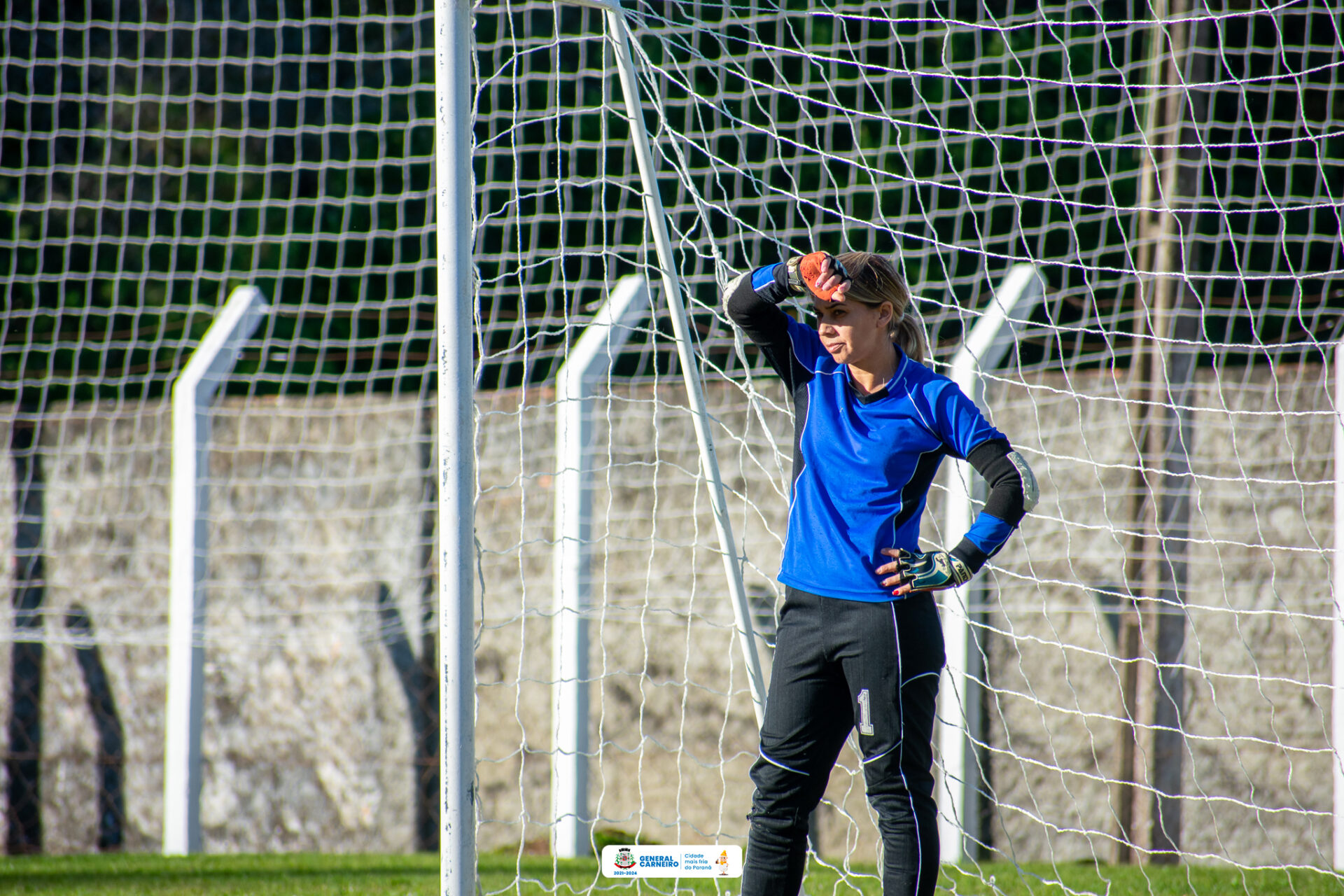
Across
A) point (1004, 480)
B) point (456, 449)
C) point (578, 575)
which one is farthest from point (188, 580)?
point (1004, 480)

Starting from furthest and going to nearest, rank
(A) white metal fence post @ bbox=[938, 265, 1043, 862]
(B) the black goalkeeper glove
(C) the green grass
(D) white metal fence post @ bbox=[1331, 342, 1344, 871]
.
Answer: (A) white metal fence post @ bbox=[938, 265, 1043, 862] < (D) white metal fence post @ bbox=[1331, 342, 1344, 871] < (C) the green grass < (B) the black goalkeeper glove

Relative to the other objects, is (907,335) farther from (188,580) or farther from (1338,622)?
(188,580)

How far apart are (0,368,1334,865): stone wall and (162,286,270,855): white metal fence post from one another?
59 cm

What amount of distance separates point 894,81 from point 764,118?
653 mm

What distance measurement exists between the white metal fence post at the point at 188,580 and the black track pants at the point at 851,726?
261 centimetres

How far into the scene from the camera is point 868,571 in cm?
230

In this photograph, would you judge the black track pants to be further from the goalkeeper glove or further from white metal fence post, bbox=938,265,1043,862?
white metal fence post, bbox=938,265,1043,862

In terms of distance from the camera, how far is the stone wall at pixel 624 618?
4129 mm

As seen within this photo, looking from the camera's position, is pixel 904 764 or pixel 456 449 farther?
pixel 456 449

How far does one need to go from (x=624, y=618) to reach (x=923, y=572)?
2.40 m

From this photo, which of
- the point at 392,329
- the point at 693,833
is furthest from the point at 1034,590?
the point at 392,329

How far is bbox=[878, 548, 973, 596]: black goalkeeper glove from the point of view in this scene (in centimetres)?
225

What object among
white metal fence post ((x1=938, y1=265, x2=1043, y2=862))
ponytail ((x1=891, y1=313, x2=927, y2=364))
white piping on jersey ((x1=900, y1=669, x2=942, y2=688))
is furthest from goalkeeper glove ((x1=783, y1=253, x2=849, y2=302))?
white metal fence post ((x1=938, y1=265, x2=1043, y2=862))

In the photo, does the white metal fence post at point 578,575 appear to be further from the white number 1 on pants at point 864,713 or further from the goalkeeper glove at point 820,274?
the white number 1 on pants at point 864,713
